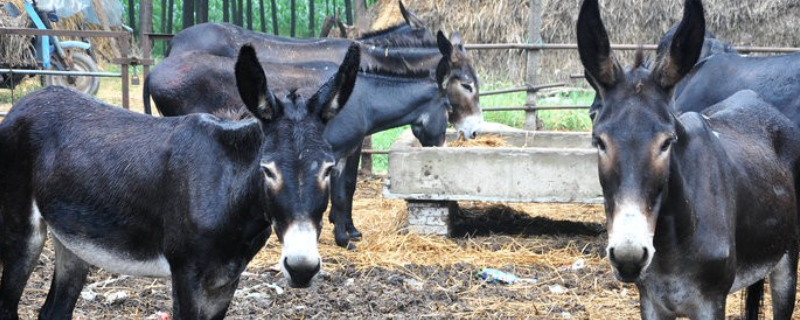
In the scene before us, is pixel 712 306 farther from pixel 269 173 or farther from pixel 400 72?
pixel 400 72

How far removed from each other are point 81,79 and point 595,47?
1320cm

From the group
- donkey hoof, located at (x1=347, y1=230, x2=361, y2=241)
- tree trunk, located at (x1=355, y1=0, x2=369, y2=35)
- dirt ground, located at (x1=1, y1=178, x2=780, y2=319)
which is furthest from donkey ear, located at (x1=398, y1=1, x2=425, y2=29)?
donkey hoof, located at (x1=347, y1=230, x2=361, y2=241)

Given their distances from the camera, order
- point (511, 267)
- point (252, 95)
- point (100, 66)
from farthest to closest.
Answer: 1. point (100, 66)
2. point (511, 267)
3. point (252, 95)

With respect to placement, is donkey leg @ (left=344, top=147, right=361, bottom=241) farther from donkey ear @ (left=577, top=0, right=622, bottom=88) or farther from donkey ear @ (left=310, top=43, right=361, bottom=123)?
donkey ear @ (left=577, top=0, right=622, bottom=88)

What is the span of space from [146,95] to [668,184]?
472cm

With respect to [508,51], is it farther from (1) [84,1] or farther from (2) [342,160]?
(2) [342,160]

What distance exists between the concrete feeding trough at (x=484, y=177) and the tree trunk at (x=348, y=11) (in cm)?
825

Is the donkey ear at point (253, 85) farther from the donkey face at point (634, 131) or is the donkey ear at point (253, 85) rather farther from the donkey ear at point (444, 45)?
the donkey ear at point (444, 45)

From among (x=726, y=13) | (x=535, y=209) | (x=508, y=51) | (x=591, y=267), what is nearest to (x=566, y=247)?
(x=591, y=267)

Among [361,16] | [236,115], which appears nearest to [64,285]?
[236,115]

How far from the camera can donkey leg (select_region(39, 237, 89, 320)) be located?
4371 millimetres

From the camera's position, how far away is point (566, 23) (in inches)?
626

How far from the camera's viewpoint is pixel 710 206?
3273 mm

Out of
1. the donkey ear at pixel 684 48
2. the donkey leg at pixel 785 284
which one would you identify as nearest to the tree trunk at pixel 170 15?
the donkey leg at pixel 785 284
